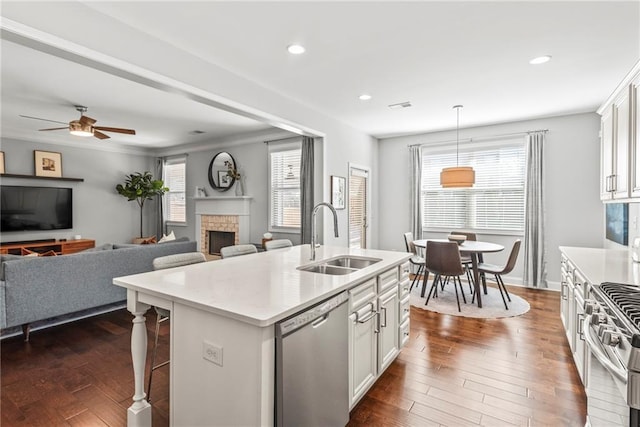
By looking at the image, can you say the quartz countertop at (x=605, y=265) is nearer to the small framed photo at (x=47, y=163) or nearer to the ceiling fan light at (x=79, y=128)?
the ceiling fan light at (x=79, y=128)

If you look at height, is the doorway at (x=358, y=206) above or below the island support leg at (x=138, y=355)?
above

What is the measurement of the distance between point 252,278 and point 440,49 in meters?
2.50

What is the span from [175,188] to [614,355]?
7.71 m

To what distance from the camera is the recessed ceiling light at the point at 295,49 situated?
9.09ft

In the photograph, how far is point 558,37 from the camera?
8.54 feet

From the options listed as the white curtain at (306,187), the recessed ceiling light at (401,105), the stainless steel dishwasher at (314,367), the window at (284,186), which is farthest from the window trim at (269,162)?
the stainless steel dishwasher at (314,367)

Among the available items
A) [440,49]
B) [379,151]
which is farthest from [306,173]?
[440,49]

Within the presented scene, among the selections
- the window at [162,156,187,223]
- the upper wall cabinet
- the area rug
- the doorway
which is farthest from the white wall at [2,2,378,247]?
the window at [162,156,187,223]

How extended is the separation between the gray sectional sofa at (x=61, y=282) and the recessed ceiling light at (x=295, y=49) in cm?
288

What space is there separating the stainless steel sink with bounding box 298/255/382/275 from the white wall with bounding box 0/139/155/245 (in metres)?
6.37

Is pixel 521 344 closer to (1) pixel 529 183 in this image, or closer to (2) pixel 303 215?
(1) pixel 529 183

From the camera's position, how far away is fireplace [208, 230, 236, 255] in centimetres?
632

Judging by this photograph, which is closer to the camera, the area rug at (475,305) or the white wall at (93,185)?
the area rug at (475,305)

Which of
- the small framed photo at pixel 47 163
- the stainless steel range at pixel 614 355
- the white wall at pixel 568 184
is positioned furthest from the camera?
the small framed photo at pixel 47 163
